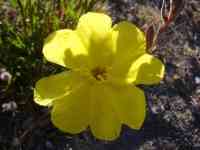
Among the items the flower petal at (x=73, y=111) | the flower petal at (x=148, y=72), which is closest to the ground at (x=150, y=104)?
the flower petal at (x=73, y=111)

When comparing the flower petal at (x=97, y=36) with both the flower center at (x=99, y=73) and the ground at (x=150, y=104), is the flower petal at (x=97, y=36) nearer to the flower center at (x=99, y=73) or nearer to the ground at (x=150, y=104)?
the flower center at (x=99, y=73)

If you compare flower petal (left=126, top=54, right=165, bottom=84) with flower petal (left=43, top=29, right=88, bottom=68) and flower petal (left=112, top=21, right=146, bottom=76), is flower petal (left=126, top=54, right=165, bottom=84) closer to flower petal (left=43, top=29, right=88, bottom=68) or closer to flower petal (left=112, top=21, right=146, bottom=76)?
flower petal (left=112, top=21, right=146, bottom=76)

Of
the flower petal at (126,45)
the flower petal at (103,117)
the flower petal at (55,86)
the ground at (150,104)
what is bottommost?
the ground at (150,104)

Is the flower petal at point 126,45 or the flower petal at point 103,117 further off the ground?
the flower petal at point 126,45

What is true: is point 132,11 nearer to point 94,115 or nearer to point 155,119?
point 155,119

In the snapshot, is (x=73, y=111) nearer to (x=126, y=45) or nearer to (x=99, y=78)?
(x=99, y=78)

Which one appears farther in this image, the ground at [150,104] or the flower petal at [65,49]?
the ground at [150,104]
